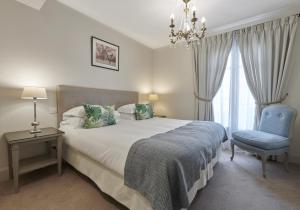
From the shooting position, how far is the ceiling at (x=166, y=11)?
8.38 ft

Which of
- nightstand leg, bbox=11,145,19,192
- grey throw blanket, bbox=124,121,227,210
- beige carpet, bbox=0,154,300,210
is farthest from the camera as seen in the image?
nightstand leg, bbox=11,145,19,192

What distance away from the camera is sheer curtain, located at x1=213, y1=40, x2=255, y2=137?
325 cm

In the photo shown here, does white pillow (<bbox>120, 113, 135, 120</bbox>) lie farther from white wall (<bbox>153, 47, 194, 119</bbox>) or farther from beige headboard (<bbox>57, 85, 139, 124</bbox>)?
white wall (<bbox>153, 47, 194, 119</bbox>)

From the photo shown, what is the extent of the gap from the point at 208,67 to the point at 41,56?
3346mm

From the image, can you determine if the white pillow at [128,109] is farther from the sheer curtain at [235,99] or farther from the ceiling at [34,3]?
the ceiling at [34,3]

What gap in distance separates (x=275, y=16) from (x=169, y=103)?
290cm

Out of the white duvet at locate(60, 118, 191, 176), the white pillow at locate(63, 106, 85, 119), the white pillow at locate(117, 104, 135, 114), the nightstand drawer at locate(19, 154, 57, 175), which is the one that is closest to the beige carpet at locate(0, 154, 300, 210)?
the nightstand drawer at locate(19, 154, 57, 175)

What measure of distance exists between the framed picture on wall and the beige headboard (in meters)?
0.57

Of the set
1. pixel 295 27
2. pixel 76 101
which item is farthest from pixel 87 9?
pixel 295 27

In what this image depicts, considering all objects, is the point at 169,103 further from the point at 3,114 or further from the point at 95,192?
the point at 3,114

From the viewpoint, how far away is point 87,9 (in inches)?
110

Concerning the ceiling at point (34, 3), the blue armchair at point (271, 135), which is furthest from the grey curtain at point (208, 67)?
the ceiling at point (34, 3)

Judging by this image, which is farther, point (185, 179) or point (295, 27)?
point (295, 27)

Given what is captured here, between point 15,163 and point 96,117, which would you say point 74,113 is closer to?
point 96,117
